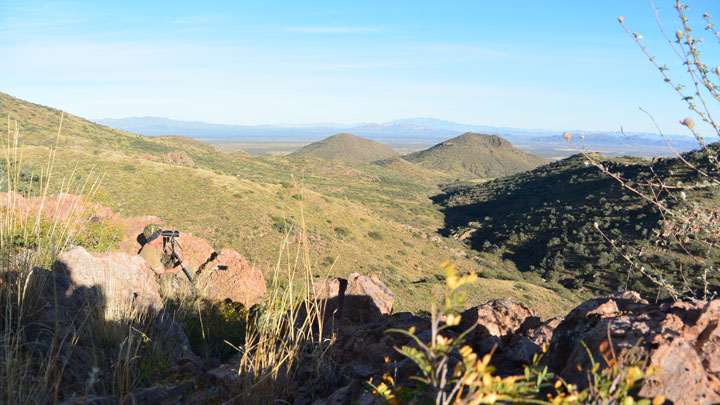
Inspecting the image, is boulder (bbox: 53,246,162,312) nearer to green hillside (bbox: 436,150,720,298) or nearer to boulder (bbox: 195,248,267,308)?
boulder (bbox: 195,248,267,308)

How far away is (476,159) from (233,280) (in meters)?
142

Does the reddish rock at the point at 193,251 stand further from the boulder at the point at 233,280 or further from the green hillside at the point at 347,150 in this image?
the green hillside at the point at 347,150

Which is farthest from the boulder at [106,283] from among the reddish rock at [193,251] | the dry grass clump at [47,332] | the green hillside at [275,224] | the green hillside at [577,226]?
the green hillside at [577,226]

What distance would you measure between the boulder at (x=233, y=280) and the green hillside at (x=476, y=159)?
11985 centimetres

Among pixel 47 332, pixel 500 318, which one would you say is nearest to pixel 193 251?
pixel 47 332

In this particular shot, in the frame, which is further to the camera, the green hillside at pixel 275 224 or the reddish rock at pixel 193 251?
the green hillside at pixel 275 224

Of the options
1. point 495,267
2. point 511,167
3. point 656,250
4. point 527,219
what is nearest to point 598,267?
point 656,250

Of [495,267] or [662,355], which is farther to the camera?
[495,267]

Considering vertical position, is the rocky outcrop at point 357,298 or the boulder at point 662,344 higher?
the boulder at point 662,344

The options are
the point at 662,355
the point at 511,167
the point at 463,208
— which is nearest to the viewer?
the point at 662,355

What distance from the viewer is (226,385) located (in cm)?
284

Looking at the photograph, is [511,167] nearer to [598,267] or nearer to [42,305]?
[598,267]

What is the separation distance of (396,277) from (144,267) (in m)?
20.2

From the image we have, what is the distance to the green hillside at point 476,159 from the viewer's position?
13438cm
